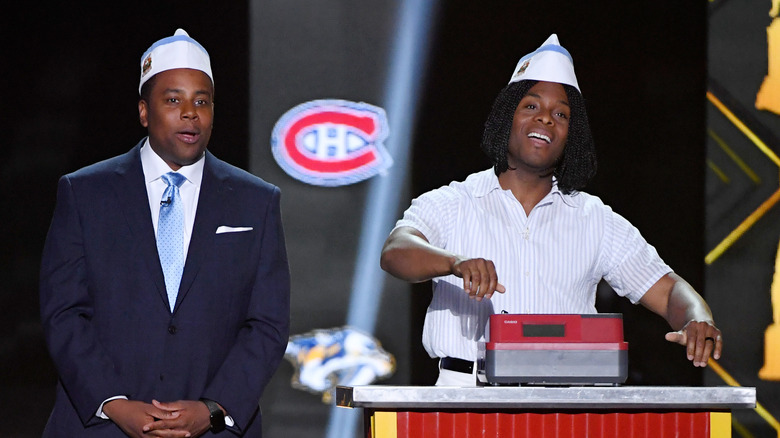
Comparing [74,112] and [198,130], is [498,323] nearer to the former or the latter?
[198,130]

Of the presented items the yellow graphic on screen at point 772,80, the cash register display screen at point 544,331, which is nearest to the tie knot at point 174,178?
the cash register display screen at point 544,331

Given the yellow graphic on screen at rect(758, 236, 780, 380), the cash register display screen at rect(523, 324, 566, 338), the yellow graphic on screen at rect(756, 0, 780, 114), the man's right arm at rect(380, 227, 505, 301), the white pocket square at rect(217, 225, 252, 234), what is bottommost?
the yellow graphic on screen at rect(758, 236, 780, 380)

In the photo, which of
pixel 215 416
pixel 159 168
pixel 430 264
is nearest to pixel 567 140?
pixel 430 264

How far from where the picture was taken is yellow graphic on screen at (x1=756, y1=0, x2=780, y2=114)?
4.62 meters

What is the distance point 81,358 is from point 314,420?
2.52 metres

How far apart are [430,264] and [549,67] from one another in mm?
756

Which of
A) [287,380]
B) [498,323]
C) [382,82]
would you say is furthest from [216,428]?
[382,82]

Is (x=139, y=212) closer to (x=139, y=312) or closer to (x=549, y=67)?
(x=139, y=312)

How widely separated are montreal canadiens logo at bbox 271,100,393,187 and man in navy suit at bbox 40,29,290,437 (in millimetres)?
2201

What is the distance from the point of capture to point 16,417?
4.58m

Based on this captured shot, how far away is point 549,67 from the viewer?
2.74m

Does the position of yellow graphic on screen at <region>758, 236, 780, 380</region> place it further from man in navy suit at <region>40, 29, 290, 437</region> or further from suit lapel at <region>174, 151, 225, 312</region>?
suit lapel at <region>174, 151, 225, 312</region>

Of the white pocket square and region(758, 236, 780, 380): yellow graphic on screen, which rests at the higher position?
the white pocket square

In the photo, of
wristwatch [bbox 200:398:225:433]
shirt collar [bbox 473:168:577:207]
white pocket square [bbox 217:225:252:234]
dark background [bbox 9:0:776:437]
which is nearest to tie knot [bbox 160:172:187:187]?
white pocket square [bbox 217:225:252:234]
